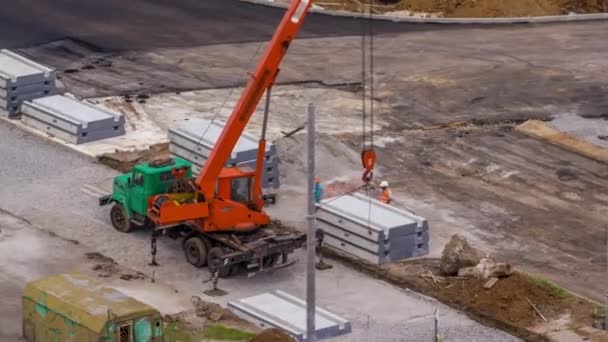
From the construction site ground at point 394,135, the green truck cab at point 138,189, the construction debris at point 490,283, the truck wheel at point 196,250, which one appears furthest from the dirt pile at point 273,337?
the green truck cab at point 138,189

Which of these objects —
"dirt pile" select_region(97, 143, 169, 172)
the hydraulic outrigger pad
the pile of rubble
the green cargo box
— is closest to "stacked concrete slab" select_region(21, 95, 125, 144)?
"dirt pile" select_region(97, 143, 169, 172)

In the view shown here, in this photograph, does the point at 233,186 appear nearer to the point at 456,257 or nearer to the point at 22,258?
the point at 22,258

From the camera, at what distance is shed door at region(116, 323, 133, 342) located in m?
35.2

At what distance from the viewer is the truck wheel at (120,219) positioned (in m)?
44.2

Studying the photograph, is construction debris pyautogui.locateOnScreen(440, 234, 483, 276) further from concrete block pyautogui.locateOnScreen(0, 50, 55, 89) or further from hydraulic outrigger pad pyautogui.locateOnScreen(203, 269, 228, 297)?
concrete block pyautogui.locateOnScreen(0, 50, 55, 89)

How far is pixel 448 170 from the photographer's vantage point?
50250 mm

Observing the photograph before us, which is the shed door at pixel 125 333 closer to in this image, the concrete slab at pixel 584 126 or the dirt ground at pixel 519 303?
the dirt ground at pixel 519 303

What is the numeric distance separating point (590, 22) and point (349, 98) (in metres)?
15.1

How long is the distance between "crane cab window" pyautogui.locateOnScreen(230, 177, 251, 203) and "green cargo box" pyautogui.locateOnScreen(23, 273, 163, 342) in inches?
235

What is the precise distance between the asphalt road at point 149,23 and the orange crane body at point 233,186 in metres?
21.0

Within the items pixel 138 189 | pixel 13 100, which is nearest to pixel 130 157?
pixel 13 100

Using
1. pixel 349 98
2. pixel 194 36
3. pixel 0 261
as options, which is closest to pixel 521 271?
pixel 0 261

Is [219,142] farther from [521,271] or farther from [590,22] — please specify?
[590,22]

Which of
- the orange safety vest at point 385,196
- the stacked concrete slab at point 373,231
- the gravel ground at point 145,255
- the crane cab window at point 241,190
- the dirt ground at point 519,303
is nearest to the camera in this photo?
the dirt ground at point 519,303
